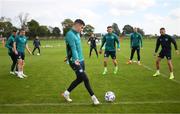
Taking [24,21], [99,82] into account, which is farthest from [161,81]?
[24,21]

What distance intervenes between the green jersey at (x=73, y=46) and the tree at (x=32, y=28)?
124430 mm

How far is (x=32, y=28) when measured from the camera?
451 ft

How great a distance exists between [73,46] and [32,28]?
5154 inches

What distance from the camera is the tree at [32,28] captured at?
443 feet

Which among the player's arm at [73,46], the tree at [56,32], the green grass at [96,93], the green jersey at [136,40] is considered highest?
the player's arm at [73,46]

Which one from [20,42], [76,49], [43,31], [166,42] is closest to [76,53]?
[76,49]

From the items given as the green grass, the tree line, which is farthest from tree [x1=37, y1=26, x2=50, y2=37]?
the green grass

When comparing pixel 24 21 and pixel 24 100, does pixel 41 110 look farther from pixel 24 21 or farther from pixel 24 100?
pixel 24 21

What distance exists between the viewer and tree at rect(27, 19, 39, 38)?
135m

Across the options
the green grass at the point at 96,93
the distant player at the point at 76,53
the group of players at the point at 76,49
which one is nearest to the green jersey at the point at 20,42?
the group of players at the point at 76,49

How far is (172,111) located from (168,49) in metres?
6.21

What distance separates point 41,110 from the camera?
8.53m

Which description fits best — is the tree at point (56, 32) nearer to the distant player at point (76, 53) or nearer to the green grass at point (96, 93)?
the green grass at point (96, 93)

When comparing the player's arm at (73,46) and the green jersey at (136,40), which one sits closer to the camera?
the player's arm at (73,46)
